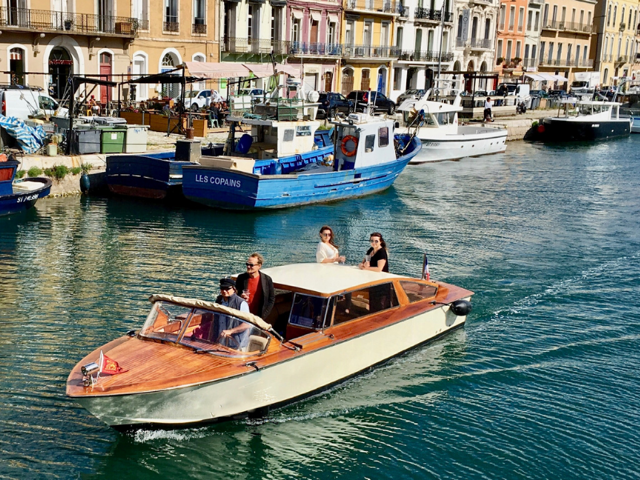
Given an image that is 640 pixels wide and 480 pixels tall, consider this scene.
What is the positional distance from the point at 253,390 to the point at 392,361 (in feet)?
10.5

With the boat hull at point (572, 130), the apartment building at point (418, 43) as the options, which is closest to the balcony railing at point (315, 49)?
the apartment building at point (418, 43)

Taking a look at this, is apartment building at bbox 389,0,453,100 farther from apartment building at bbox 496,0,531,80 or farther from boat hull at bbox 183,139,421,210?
boat hull at bbox 183,139,421,210

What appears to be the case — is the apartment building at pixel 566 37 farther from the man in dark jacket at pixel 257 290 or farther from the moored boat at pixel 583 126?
the man in dark jacket at pixel 257 290

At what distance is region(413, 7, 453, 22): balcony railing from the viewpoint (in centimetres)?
6444

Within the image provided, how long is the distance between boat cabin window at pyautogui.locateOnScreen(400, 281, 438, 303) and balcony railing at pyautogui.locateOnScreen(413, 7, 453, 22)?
53110mm

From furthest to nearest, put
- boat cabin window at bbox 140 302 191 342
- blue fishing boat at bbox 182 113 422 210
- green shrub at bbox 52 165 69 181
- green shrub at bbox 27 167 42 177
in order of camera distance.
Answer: green shrub at bbox 52 165 69 181 < green shrub at bbox 27 167 42 177 < blue fishing boat at bbox 182 113 422 210 < boat cabin window at bbox 140 302 191 342

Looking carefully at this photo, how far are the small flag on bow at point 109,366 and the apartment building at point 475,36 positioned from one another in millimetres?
61084

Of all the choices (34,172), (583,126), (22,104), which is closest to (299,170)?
(34,172)

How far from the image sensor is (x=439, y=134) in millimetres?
40781

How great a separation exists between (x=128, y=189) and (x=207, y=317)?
55.7 ft

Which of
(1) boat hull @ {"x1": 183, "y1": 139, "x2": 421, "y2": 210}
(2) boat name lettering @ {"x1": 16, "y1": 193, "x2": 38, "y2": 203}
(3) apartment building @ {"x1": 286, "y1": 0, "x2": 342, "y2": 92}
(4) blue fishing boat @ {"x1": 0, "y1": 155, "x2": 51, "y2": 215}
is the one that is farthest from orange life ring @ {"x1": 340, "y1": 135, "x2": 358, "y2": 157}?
(3) apartment building @ {"x1": 286, "y1": 0, "x2": 342, "y2": 92}

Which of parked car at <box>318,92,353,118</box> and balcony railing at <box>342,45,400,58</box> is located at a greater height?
balcony railing at <box>342,45,400,58</box>

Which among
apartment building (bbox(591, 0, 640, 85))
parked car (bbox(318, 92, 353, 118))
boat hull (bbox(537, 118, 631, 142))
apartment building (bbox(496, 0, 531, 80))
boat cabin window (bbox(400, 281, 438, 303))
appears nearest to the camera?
boat cabin window (bbox(400, 281, 438, 303))

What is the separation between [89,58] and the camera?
3941cm
